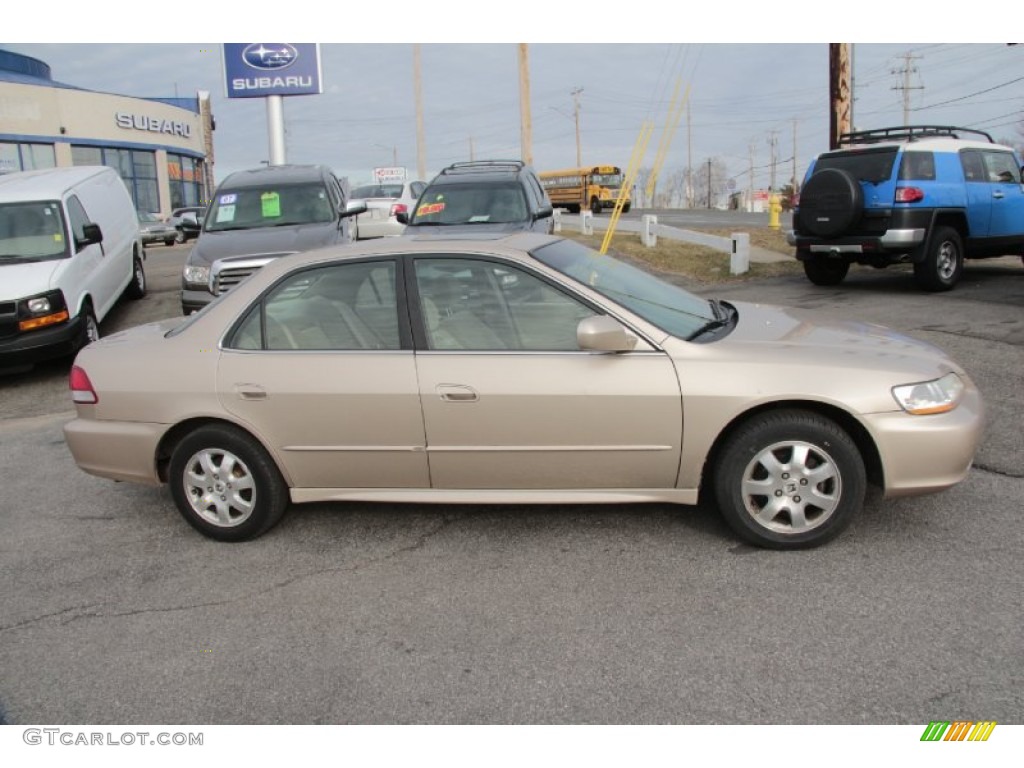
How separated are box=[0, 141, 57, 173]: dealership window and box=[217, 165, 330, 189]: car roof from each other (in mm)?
30897

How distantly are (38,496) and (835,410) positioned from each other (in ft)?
15.6

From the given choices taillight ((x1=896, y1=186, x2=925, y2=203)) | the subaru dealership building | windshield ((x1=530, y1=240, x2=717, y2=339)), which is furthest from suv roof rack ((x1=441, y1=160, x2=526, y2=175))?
the subaru dealership building

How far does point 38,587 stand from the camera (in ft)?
13.8

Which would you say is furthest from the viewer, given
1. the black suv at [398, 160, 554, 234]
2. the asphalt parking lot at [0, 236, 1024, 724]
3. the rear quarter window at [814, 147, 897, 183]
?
the black suv at [398, 160, 554, 234]

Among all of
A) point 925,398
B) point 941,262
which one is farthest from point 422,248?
point 941,262

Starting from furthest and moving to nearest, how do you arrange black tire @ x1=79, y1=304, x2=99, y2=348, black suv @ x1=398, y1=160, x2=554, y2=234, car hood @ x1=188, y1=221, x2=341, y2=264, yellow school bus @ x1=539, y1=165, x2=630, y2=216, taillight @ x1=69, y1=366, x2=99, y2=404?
yellow school bus @ x1=539, y1=165, x2=630, y2=216 < black suv @ x1=398, y1=160, x2=554, y2=234 < car hood @ x1=188, y1=221, x2=341, y2=264 < black tire @ x1=79, y1=304, x2=99, y2=348 < taillight @ x1=69, y1=366, x2=99, y2=404

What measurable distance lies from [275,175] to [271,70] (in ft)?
55.9

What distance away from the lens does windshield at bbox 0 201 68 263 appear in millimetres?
9312

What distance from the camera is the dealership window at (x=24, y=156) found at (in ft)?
123

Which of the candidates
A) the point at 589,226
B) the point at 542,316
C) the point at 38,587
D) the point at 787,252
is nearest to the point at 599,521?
the point at 542,316

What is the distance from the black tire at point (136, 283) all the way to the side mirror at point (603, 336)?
35.9ft

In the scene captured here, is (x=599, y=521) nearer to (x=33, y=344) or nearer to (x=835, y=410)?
(x=835, y=410)

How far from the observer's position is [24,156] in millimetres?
38938
